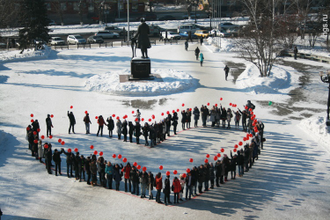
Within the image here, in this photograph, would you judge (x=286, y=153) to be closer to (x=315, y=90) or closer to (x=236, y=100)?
(x=236, y=100)

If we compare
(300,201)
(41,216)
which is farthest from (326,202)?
(41,216)

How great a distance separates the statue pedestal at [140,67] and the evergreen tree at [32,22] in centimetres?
1781

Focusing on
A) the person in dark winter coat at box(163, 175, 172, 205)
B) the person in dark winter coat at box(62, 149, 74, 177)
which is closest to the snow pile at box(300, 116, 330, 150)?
the person in dark winter coat at box(163, 175, 172, 205)

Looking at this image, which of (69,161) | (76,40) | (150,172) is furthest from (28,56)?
(150,172)

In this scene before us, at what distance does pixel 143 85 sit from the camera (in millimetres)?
26625

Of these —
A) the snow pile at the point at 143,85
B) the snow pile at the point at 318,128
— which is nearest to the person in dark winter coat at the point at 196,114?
the snow pile at the point at 318,128

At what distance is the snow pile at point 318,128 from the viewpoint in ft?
56.6

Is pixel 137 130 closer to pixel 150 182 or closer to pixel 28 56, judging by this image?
pixel 150 182

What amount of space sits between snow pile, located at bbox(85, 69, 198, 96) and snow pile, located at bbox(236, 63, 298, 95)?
3.89 meters

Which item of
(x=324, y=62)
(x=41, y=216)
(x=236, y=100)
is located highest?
(x=324, y=62)

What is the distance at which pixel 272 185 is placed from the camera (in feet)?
43.3

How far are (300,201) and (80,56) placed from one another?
32.1 meters

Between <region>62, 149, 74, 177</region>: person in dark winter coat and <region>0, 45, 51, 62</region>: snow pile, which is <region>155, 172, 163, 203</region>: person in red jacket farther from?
<region>0, 45, 51, 62</region>: snow pile

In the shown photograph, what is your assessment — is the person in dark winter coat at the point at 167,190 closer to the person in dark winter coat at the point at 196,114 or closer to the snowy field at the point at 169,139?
the snowy field at the point at 169,139
